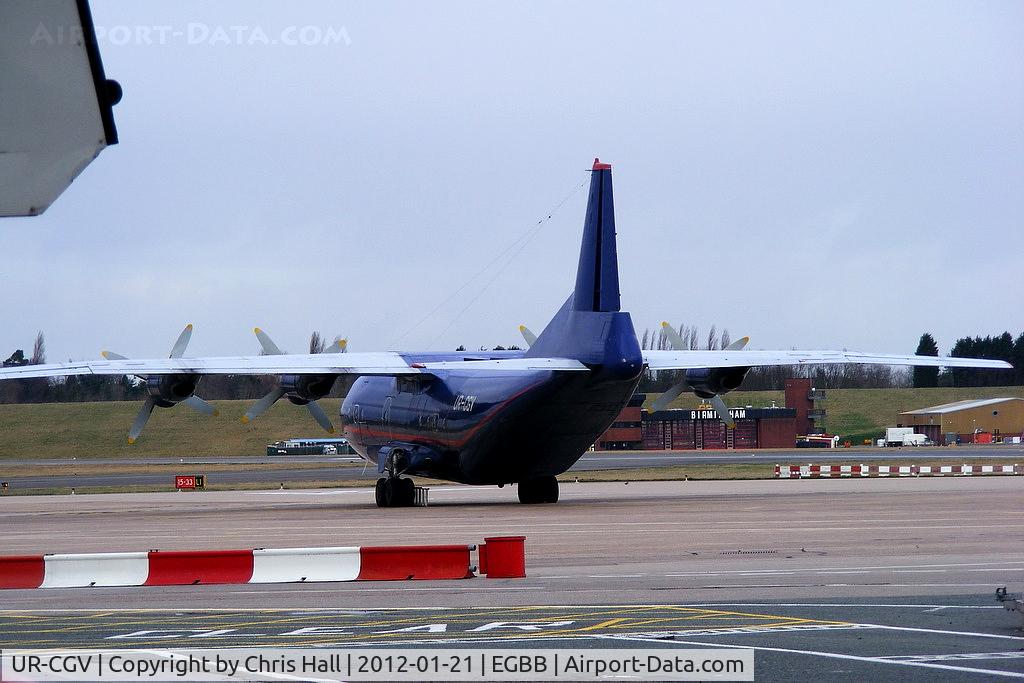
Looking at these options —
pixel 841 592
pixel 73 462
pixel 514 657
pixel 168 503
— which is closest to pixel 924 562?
pixel 841 592

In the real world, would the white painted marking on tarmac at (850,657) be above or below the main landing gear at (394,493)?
above

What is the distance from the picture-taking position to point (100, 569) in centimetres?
1795

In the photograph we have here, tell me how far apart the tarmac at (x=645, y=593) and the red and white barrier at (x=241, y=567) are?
40cm

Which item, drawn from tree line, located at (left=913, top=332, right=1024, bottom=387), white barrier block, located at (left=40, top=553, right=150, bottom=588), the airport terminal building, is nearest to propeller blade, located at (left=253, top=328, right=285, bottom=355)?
white barrier block, located at (left=40, top=553, right=150, bottom=588)

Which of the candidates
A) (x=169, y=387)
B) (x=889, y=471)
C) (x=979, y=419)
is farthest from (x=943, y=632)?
(x=979, y=419)

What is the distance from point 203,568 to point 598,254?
1763 cm

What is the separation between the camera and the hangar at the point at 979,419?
107000 mm

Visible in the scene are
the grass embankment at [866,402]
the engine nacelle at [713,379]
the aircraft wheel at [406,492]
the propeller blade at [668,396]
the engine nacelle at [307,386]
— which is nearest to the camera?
the propeller blade at [668,396]

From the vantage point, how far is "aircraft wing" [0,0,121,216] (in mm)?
4766

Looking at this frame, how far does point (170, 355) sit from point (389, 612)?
24728 mm

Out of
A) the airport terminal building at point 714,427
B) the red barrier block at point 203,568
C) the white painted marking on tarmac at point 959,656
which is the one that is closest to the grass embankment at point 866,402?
the airport terminal building at point 714,427

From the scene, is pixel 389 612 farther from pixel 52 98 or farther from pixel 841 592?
pixel 52 98

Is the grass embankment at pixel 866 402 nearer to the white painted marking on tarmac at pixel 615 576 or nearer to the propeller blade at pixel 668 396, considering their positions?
Answer: the propeller blade at pixel 668 396

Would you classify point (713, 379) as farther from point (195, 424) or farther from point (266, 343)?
point (195, 424)
